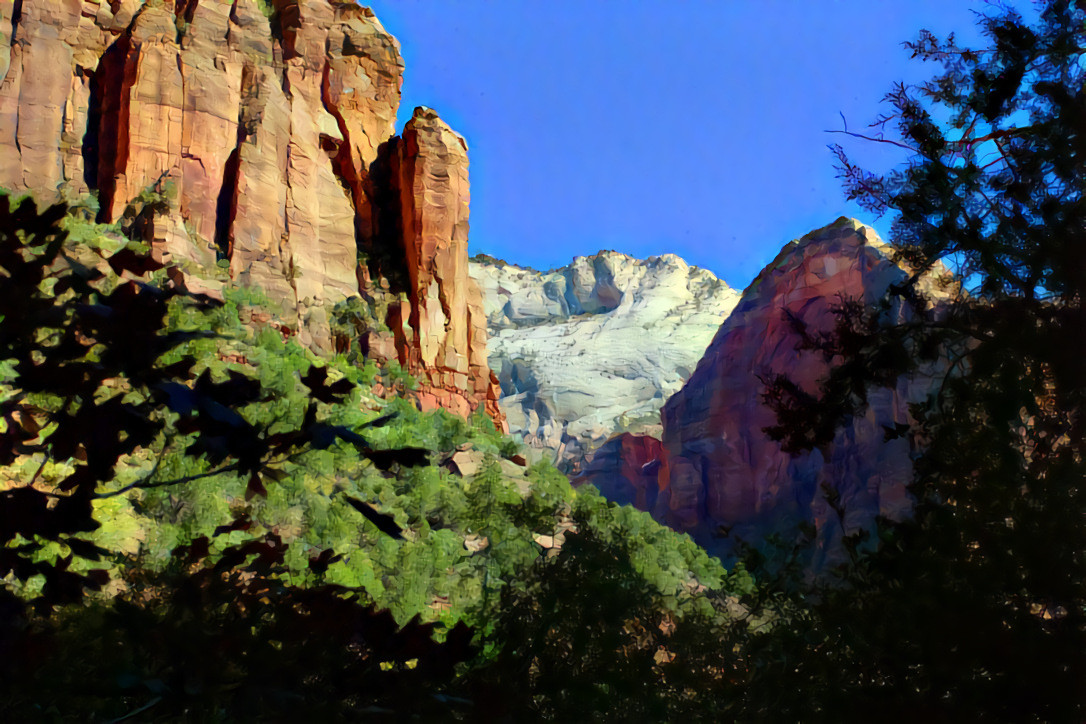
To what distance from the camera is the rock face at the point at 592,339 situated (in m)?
81.1

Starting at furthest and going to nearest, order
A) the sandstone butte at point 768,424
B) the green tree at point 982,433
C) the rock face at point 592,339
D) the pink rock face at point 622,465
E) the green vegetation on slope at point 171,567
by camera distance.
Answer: the rock face at point 592,339 → the pink rock face at point 622,465 → the sandstone butte at point 768,424 → the green tree at point 982,433 → the green vegetation on slope at point 171,567

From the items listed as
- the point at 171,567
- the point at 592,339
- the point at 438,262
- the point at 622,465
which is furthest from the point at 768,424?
the point at 592,339

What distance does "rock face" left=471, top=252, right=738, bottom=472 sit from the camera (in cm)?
8112

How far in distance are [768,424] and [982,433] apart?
34.5 meters

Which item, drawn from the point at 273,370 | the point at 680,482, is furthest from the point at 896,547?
the point at 680,482

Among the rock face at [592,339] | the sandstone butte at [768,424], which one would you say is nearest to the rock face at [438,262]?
the sandstone butte at [768,424]

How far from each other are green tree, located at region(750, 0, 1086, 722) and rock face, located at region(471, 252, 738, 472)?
53.5 meters

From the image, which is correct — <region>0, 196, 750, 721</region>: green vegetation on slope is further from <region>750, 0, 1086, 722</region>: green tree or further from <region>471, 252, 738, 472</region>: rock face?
<region>471, 252, 738, 472</region>: rock face

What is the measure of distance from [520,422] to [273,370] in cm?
5695

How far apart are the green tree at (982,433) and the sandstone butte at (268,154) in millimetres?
22838

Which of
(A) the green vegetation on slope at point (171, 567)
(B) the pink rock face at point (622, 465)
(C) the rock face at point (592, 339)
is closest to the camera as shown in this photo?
(A) the green vegetation on slope at point (171, 567)

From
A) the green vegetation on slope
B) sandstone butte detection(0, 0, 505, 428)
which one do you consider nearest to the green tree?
the green vegetation on slope

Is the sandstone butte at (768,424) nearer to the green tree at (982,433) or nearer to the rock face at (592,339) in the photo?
the rock face at (592,339)

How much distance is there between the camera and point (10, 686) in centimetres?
321
